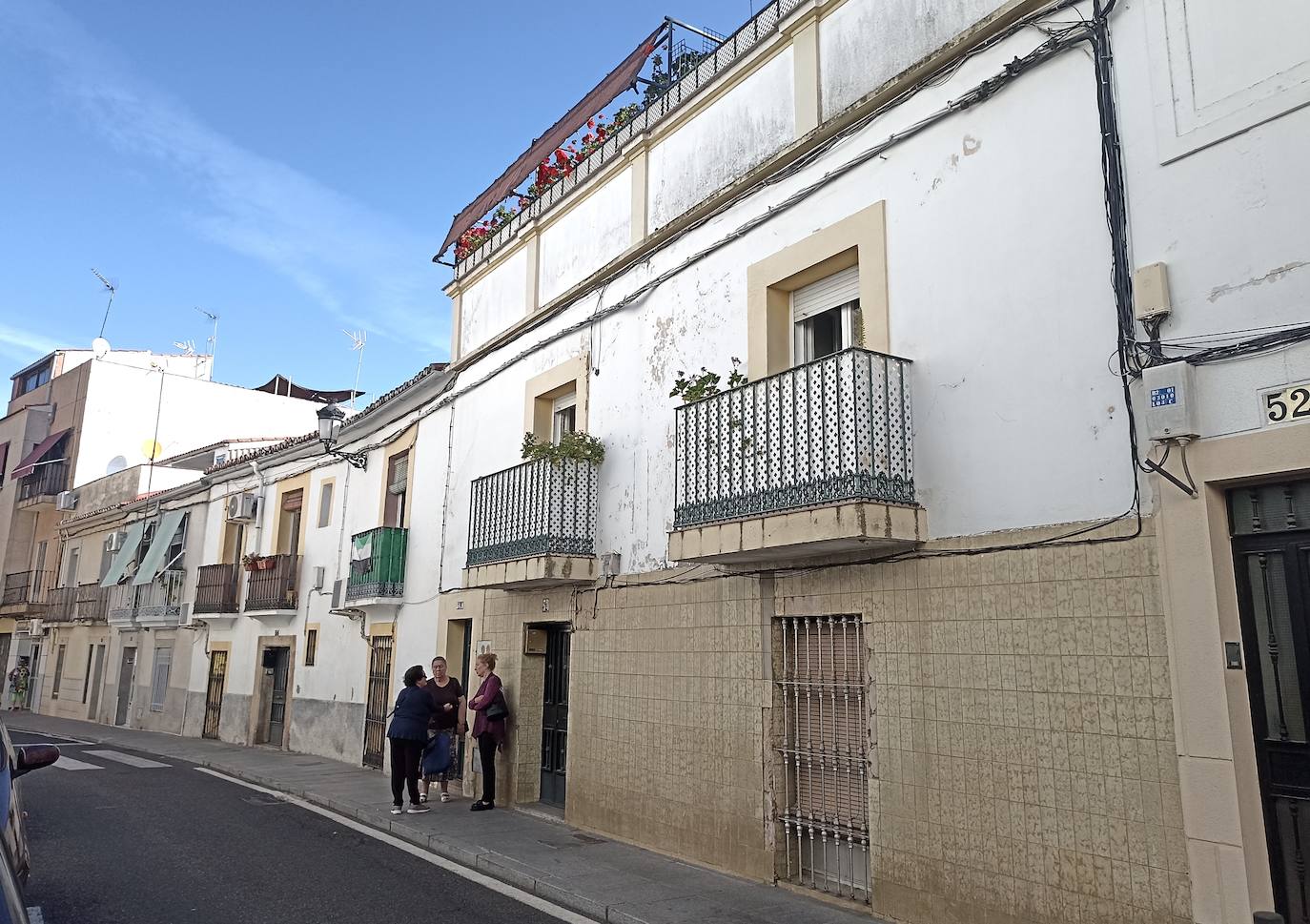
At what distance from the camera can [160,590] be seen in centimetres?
2223

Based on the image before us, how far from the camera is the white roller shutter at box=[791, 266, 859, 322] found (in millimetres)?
7293

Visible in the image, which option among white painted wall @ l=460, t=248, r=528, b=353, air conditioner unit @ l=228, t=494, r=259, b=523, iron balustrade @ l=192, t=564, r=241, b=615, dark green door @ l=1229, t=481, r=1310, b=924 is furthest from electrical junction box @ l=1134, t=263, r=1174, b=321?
iron balustrade @ l=192, t=564, r=241, b=615

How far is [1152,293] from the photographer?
501 cm

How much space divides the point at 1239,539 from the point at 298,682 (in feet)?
49.4

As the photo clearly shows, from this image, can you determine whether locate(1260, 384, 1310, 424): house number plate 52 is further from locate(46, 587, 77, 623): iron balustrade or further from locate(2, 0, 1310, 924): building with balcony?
locate(46, 587, 77, 623): iron balustrade

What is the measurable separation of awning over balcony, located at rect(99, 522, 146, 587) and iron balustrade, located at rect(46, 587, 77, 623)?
10.5 feet

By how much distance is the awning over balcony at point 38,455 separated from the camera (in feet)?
98.4

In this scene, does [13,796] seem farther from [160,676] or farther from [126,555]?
[126,555]

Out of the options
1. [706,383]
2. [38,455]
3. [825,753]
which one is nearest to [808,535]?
[825,753]

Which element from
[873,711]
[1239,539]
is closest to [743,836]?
[873,711]

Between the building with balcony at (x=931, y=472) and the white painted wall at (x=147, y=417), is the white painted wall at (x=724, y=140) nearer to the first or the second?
the building with balcony at (x=931, y=472)

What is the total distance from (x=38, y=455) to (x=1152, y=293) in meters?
33.6

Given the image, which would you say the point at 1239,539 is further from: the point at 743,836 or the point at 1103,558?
the point at 743,836

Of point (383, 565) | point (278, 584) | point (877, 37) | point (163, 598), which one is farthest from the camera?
Answer: point (163, 598)
